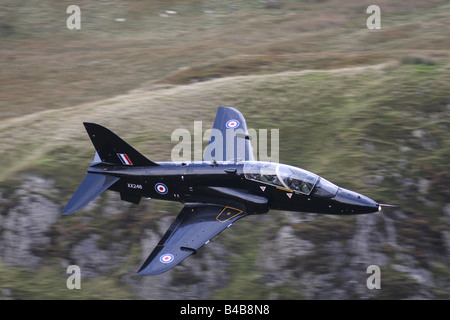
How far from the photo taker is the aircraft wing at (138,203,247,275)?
17.3m

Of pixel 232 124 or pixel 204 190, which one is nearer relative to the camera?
pixel 204 190

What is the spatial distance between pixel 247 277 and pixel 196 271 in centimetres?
196

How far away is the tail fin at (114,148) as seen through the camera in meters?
20.3

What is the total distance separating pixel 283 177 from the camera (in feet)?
62.5

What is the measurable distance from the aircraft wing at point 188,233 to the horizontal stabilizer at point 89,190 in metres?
3.12

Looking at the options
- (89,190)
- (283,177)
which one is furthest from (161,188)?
(283,177)

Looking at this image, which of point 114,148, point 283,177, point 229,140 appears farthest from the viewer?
point 229,140

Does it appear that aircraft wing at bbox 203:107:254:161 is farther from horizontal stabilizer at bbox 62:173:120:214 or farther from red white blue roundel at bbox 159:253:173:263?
red white blue roundel at bbox 159:253:173:263

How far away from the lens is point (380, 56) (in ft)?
115

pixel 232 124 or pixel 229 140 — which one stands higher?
pixel 232 124

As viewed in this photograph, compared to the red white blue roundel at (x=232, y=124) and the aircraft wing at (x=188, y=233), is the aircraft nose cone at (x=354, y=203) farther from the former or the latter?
the red white blue roundel at (x=232, y=124)

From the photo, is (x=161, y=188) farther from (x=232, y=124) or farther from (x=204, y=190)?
(x=232, y=124)

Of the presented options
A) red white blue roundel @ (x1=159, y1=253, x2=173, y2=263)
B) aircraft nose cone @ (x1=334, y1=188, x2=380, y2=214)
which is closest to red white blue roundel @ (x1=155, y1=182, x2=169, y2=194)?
red white blue roundel @ (x1=159, y1=253, x2=173, y2=263)

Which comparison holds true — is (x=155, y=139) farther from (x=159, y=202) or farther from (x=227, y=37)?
(x=227, y=37)
